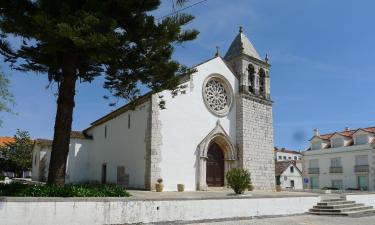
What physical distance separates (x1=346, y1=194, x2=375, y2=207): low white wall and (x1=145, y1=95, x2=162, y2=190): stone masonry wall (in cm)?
1011

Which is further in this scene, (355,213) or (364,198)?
(364,198)

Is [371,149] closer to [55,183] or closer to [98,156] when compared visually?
[98,156]

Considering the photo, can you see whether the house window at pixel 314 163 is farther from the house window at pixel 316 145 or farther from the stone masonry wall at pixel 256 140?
the stone masonry wall at pixel 256 140

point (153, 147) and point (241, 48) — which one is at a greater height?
point (241, 48)

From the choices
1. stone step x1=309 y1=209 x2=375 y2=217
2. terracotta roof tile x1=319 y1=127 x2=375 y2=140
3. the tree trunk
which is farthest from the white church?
terracotta roof tile x1=319 y1=127 x2=375 y2=140

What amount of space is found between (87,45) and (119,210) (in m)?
4.75

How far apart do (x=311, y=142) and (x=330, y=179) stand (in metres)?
5.28

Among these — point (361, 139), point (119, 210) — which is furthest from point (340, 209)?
point (361, 139)

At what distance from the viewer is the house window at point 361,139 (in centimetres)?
3969

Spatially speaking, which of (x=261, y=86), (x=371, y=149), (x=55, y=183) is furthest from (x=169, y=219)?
(x=371, y=149)

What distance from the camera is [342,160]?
138 feet

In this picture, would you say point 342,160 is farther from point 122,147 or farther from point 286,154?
point 122,147

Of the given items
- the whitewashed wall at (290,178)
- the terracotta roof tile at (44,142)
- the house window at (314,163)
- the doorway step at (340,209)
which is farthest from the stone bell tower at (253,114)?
the whitewashed wall at (290,178)

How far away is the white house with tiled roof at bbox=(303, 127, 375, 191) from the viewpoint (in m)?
39.2
